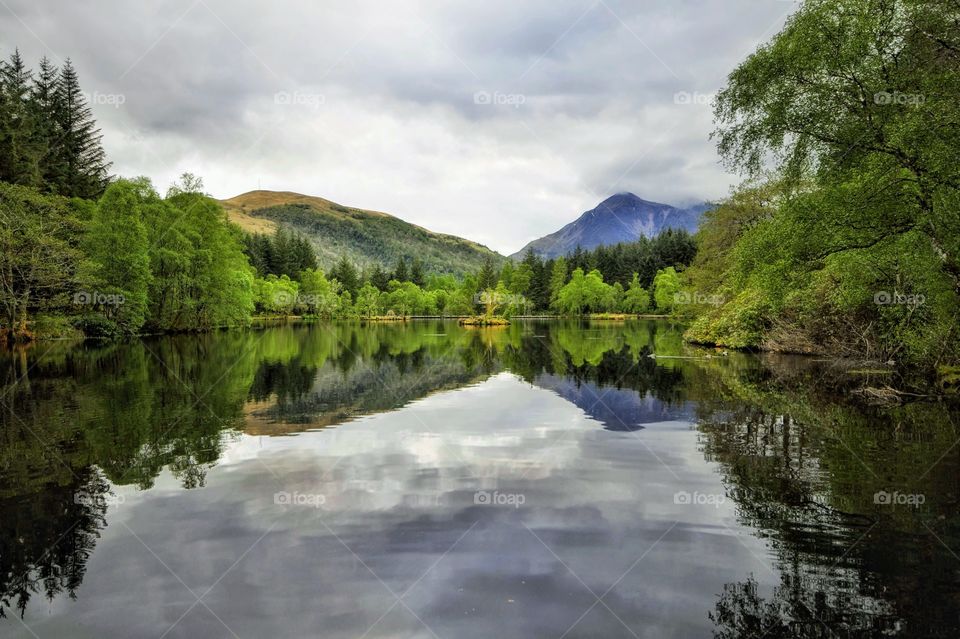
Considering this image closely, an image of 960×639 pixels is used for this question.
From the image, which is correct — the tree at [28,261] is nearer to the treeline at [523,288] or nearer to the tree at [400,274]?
the treeline at [523,288]

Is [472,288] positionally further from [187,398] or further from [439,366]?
[187,398]

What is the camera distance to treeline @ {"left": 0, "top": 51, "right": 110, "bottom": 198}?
1802 inches

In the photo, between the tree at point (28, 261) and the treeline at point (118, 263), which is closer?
the tree at point (28, 261)

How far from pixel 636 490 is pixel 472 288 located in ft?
353

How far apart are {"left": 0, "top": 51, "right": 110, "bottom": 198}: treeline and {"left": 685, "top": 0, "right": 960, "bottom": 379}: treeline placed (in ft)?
184

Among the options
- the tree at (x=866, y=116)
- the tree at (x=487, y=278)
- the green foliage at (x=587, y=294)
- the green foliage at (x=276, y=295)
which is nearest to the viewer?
the tree at (x=866, y=116)

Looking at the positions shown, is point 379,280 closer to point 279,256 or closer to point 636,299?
point 279,256

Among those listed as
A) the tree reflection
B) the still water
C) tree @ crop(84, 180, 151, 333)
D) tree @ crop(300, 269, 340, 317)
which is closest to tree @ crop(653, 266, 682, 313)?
tree @ crop(300, 269, 340, 317)

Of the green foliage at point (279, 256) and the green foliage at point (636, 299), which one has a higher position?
the green foliage at point (279, 256)

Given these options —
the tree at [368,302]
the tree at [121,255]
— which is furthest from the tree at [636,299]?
the tree at [121,255]

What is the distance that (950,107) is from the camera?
42.4 ft

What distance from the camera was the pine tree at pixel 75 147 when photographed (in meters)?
59.8

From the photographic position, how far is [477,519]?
7.91 meters

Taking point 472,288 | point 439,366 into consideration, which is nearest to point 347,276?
point 472,288
